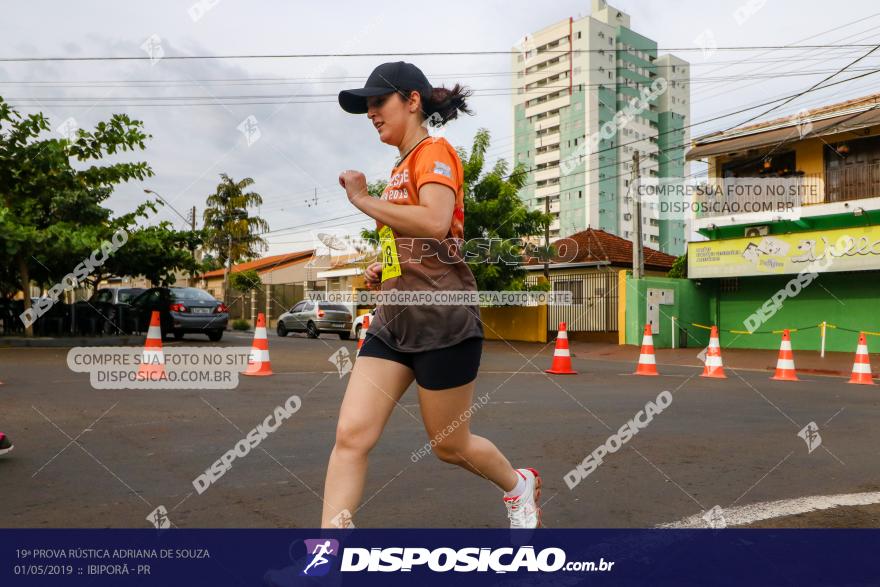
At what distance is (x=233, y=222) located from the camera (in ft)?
117

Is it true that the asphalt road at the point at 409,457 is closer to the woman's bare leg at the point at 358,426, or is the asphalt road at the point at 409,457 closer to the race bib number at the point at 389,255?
the woman's bare leg at the point at 358,426

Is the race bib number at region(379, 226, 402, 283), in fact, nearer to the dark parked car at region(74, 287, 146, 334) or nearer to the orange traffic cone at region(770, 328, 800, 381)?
the orange traffic cone at region(770, 328, 800, 381)

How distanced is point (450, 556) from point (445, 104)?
1.72m

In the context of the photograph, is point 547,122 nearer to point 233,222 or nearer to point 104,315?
point 233,222

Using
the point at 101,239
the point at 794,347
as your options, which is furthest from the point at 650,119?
the point at 101,239

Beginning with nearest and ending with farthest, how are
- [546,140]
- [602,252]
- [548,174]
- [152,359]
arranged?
[152,359] → [602,252] → [548,174] → [546,140]

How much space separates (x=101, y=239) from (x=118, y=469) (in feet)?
40.1

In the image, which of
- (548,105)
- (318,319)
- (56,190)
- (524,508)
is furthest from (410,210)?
(548,105)

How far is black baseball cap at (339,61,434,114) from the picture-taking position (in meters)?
2.57

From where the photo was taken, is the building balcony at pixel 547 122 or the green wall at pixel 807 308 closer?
the green wall at pixel 807 308

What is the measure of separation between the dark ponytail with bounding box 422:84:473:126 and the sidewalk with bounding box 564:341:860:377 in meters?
13.4

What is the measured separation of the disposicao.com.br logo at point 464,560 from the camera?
2.64 meters

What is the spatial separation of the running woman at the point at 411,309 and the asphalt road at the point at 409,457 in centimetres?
91

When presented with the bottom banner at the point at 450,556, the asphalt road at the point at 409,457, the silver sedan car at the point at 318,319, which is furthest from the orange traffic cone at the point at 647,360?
the silver sedan car at the point at 318,319
